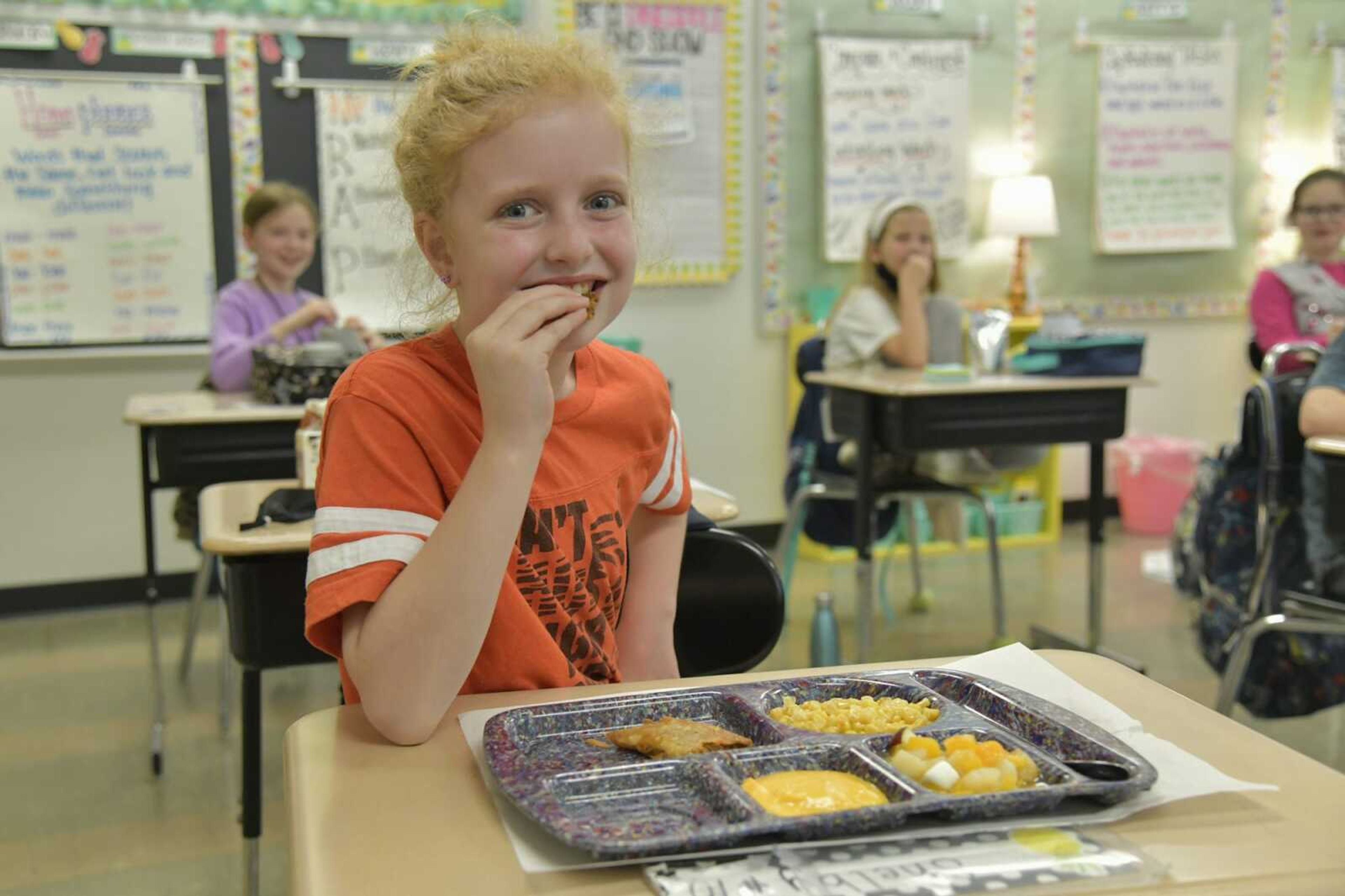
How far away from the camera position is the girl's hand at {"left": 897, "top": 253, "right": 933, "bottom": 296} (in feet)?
11.9

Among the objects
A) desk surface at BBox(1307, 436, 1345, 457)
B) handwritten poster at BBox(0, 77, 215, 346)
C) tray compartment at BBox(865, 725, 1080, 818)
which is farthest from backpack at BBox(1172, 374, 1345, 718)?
handwritten poster at BBox(0, 77, 215, 346)

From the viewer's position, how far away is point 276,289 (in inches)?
137

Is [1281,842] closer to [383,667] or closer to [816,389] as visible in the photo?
[383,667]

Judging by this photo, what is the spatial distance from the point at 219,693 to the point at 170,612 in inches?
39.2

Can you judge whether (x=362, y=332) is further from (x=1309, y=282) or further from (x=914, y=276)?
(x=1309, y=282)

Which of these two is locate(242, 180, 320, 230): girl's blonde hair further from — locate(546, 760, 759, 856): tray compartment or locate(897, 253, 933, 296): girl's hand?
locate(546, 760, 759, 856): tray compartment

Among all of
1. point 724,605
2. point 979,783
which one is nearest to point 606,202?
point 979,783

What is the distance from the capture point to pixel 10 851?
2.35 metres

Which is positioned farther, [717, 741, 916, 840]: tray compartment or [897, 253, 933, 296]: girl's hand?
[897, 253, 933, 296]: girl's hand

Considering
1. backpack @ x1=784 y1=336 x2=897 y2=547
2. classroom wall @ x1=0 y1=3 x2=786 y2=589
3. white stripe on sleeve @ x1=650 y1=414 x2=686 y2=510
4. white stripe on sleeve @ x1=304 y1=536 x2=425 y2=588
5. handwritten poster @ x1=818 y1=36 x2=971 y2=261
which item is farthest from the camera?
handwritten poster @ x1=818 y1=36 x2=971 y2=261

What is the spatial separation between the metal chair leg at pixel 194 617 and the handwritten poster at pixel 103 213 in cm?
97

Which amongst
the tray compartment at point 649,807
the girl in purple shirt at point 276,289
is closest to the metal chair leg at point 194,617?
the girl in purple shirt at point 276,289

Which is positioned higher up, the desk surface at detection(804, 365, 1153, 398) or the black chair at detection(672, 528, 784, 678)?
the desk surface at detection(804, 365, 1153, 398)

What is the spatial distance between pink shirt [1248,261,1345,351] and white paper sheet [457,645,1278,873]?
12.4 ft
